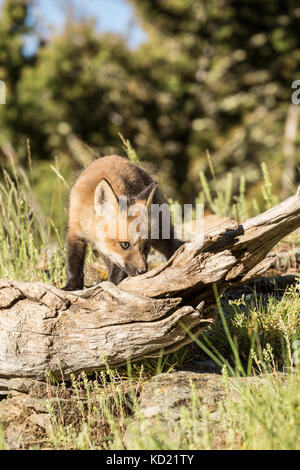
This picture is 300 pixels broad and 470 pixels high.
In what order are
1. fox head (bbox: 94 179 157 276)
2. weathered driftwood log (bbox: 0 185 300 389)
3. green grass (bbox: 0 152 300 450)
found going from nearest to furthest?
green grass (bbox: 0 152 300 450) → weathered driftwood log (bbox: 0 185 300 389) → fox head (bbox: 94 179 157 276)

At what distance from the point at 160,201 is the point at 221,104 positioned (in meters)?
20.6

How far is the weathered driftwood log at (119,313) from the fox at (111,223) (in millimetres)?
1335

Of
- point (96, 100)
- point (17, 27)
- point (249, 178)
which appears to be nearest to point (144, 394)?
point (249, 178)

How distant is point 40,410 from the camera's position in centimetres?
350

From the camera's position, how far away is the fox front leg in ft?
16.8

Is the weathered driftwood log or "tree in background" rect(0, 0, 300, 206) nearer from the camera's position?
the weathered driftwood log

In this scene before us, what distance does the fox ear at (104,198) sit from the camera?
4988 mm

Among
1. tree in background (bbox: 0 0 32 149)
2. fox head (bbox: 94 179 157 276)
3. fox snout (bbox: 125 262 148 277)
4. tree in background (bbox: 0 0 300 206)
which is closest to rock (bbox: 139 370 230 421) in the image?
fox snout (bbox: 125 262 148 277)

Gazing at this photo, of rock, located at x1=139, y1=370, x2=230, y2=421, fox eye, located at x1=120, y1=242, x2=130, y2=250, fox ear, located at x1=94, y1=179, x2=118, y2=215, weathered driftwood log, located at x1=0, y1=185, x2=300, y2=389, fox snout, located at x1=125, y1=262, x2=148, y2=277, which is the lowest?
rock, located at x1=139, y1=370, x2=230, y2=421

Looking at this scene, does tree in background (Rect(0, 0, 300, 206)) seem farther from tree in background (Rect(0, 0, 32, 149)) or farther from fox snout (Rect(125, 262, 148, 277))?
fox snout (Rect(125, 262, 148, 277))

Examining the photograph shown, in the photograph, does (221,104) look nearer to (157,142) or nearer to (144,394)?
(157,142)

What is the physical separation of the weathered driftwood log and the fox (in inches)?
52.6

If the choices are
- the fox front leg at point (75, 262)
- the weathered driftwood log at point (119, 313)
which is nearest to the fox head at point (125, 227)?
the fox front leg at point (75, 262)

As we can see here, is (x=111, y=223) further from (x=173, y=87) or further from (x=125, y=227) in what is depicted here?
(x=173, y=87)
